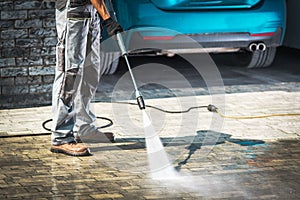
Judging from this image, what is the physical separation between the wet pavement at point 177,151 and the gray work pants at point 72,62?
0.30 metres

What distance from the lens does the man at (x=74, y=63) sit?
6605mm

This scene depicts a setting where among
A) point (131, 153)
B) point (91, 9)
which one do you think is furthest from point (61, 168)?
point (91, 9)

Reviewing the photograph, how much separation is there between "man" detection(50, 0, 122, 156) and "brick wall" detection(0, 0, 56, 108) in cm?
152

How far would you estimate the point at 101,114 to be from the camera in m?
8.09

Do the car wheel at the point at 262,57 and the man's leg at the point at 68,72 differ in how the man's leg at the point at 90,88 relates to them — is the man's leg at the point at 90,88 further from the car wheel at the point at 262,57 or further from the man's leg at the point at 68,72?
the car wheel at the point at 262,57

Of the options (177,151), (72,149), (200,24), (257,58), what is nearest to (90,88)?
(72,149)

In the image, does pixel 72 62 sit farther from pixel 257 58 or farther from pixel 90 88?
pixel 257 58

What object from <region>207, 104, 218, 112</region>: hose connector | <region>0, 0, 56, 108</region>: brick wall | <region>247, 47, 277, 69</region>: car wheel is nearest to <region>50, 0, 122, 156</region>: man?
<region>0, 0, 56, 108</region>: brick wall

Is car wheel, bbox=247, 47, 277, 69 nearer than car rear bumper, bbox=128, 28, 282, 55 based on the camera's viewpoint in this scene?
No

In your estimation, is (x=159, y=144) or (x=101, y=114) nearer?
(x=159, y=144)

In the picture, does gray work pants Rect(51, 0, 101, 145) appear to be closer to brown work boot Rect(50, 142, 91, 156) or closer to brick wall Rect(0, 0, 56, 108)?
brown work boot Rect(50, 142, 91, 156)

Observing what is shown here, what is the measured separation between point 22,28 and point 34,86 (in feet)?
2.11

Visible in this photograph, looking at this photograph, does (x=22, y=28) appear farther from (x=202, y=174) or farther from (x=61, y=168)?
(x=202, y=174)

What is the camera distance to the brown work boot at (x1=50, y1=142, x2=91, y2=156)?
6.62m
